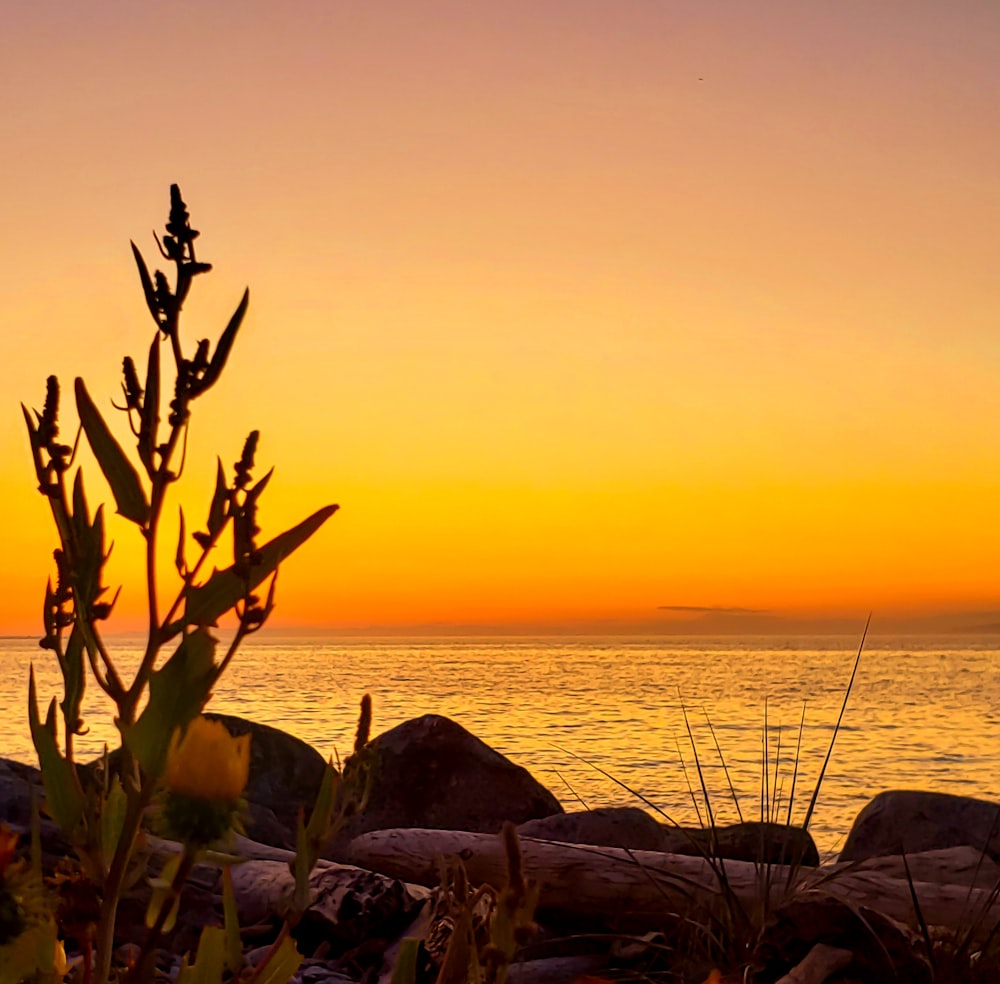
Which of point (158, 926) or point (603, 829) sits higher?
point (158, 926)

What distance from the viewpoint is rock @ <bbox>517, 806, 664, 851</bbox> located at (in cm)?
664

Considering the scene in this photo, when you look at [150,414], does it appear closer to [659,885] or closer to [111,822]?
[111,822]

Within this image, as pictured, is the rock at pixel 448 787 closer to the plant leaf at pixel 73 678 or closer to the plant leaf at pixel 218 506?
the plant leaf at pixel 73 678

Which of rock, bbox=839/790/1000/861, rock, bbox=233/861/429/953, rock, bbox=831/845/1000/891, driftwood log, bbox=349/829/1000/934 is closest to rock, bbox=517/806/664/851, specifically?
driftwood log, bbox=349/829/1000/934

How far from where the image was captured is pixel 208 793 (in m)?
1.04

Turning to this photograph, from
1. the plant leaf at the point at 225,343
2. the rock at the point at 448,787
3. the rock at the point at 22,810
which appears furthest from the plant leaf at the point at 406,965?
the rock at the point at 448,787

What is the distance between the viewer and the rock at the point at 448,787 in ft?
28.3

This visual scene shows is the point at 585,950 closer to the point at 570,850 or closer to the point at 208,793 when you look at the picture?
the point at 570,850

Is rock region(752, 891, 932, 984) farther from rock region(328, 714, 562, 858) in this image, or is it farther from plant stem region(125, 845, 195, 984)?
rock region(328, 714, 562, 858)

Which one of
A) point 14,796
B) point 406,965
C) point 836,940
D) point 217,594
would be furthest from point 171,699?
point 14,796

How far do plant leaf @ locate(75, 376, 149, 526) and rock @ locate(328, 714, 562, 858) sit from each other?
24.8 ft

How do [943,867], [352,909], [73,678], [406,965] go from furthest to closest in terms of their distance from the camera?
[943,867]
[352,909]
[73,678]
[406,965]

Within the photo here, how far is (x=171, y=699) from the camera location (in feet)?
3.61

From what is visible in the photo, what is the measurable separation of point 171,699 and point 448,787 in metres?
7.88
